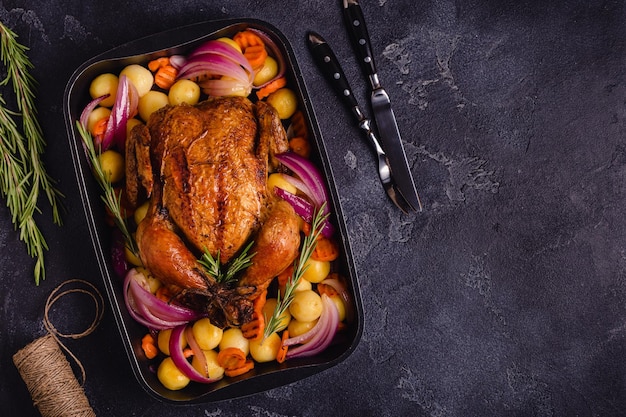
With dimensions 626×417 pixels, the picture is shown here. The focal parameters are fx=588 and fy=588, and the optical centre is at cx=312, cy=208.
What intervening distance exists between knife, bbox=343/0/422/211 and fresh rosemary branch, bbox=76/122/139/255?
4.29ft

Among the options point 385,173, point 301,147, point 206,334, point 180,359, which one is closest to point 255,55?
point 301,147

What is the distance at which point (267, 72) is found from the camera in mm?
2797

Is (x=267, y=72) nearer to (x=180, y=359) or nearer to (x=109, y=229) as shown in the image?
(x=109, y=229)

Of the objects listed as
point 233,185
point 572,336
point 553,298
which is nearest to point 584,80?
point 553,298

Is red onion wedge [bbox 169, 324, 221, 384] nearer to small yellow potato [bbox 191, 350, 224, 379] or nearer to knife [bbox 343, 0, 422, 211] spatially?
small yellow potato [bbox 191, 350, 224, 379]

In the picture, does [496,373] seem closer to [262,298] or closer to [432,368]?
[432,368]

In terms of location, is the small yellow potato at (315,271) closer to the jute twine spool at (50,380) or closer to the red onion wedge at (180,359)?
the red onion wedge at (180,359)

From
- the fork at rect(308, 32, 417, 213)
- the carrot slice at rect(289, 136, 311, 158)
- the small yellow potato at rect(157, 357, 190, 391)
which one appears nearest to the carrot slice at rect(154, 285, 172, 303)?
the small yellow potato at rect(157, 357, 190, 391)

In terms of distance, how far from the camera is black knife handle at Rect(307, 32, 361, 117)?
2.94m

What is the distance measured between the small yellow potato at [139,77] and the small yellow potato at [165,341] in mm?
1119

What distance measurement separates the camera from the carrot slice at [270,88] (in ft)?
9.19

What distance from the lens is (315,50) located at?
297cm

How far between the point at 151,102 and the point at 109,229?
628 mm

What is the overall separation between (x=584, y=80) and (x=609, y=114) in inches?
8.6
